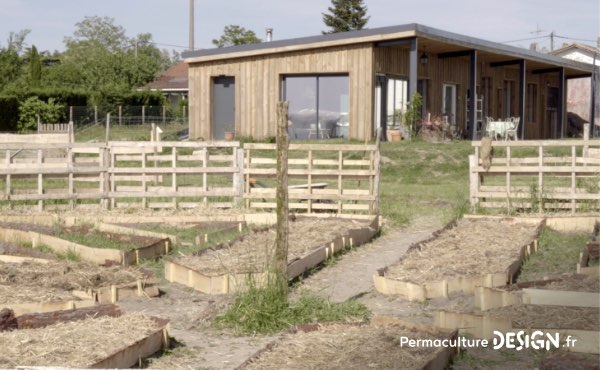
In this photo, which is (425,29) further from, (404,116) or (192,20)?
(192,20)

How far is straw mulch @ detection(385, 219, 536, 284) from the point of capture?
1041 cm

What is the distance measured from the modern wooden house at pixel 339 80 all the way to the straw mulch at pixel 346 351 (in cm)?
1995

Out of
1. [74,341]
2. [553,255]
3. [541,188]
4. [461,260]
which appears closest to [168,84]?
[541,188]

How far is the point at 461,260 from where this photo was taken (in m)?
11.2

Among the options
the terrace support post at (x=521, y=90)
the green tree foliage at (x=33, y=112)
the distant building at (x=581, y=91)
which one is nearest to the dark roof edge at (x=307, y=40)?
the terrace support post at (x=521, y=90)

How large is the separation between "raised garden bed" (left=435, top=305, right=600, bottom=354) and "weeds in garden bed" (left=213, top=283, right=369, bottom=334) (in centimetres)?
111

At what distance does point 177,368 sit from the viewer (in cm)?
713

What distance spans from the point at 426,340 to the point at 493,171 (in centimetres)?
919

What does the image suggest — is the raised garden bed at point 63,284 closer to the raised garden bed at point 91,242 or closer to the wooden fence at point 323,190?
the raised garden bed at point 91,242

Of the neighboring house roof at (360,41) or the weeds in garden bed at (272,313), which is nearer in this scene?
the weeds in garden bed at (272,313)

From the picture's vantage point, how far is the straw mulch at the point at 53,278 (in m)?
8.98

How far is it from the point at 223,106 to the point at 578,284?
23807 millimetres

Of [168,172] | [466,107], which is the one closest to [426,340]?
[168,172]

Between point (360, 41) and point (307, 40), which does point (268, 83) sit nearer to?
point (307, 40)
